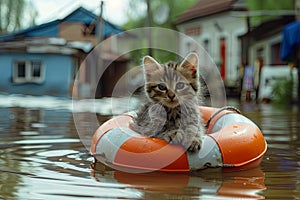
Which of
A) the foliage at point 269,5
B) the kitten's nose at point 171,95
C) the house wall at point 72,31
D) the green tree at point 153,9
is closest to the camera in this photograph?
the kitten's nose at point 171,95

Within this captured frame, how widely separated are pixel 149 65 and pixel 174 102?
0.32 meters

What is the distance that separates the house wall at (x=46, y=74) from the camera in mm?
34906

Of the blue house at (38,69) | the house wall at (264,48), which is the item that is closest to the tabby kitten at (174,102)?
the house wall at (264,48)

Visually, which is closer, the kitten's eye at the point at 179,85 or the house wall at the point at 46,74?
the kitten's eye at the point at 179,85

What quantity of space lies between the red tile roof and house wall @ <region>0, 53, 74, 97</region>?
26.3ft

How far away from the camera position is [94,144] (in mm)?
5809

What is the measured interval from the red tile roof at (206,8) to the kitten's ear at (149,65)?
29.8 m

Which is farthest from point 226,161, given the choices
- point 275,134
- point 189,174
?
point 275,134

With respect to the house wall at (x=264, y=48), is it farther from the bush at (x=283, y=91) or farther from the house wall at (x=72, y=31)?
the house wall at (x=72, y=31)

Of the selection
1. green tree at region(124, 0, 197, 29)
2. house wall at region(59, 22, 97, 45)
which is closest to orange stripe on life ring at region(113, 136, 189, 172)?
house wall at region(59, 22, 97, 45)

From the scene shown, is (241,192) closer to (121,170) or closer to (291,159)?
(121,170)

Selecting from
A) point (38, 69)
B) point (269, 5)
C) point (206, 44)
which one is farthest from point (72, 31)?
point (206, 44)

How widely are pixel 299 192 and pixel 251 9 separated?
27.0m

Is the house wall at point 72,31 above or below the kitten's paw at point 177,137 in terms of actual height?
above
